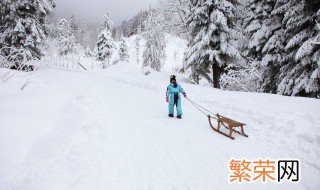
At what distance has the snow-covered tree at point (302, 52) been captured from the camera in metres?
11.6

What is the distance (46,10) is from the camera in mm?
23875

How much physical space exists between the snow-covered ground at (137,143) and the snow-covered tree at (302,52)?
254cm

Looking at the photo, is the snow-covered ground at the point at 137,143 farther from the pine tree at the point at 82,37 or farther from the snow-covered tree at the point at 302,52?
the pine tree at the point at 82,37

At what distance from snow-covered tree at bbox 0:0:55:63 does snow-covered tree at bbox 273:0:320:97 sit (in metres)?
19.4

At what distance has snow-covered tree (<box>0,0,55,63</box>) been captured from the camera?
2102cm

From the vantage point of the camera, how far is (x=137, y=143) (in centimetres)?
700

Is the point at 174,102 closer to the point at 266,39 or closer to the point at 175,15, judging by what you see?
the point at 266,39

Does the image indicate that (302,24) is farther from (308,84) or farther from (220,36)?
(220,36)

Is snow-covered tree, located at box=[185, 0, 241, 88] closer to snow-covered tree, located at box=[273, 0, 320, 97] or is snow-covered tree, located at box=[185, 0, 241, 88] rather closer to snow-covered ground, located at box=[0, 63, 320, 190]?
snow-covered tree, located at box=[273, 0, 320, 97]

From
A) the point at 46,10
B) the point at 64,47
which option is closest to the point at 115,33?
the point at 64,47

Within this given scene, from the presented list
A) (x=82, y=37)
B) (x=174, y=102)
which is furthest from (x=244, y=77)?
(x=82, y=37)

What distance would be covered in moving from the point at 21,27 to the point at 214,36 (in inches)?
628

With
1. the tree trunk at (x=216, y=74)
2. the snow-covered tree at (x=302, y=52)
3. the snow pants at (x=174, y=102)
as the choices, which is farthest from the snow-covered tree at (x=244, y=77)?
the snow pants at (x=174, y=102)

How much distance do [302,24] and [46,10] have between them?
21761 millimetres
